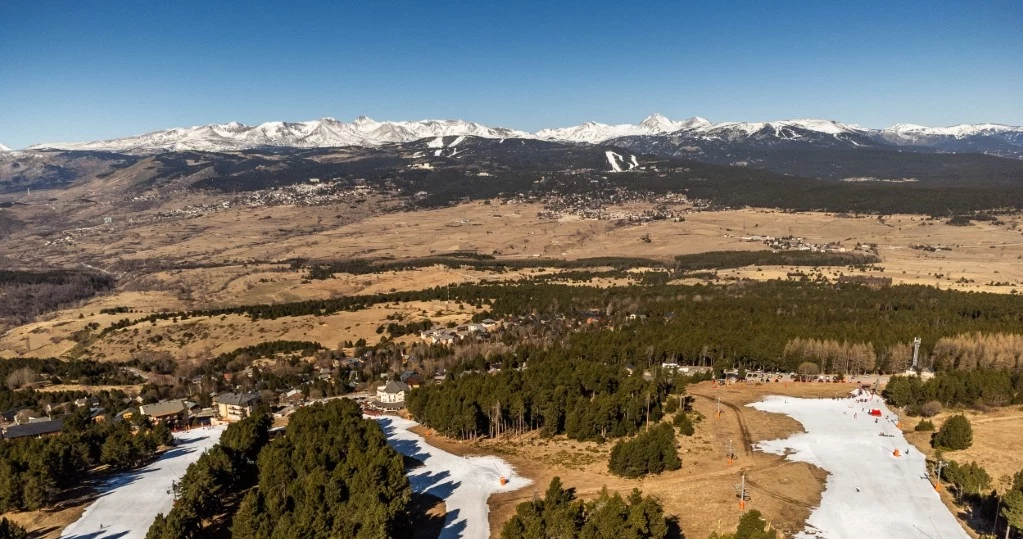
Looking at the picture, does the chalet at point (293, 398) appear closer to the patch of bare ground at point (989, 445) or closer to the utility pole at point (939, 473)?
the utility pole at point (939, 473)

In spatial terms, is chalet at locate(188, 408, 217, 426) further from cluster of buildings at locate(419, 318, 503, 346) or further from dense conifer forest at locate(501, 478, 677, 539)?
dense conifer forest at locate(501, 478, 677, 539)

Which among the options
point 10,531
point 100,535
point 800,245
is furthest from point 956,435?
point 800,245

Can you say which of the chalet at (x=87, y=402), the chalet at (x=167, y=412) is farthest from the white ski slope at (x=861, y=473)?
the chalet at (x=87, y=402)

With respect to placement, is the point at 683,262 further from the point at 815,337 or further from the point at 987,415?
the point at 987,415

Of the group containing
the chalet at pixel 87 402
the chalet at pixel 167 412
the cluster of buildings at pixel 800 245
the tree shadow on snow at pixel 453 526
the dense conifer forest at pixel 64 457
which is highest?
the dense conifer forest at pixel 64 457

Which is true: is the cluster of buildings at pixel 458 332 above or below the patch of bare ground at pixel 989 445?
below

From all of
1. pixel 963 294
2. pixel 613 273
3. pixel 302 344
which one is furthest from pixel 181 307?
pixel 963 294
